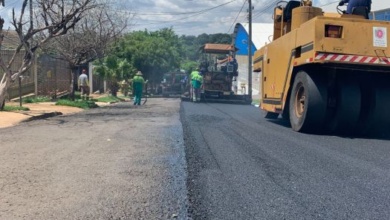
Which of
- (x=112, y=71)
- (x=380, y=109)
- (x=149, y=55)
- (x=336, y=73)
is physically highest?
(x=149, y=55)

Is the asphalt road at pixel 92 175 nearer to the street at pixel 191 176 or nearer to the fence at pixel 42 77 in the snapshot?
the street at pixel 191 176

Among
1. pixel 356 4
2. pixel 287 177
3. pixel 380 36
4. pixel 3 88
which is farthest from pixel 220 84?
pixel 287 177

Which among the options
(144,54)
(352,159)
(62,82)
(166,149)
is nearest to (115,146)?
(166,149)

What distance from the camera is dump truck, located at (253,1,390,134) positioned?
11.2 metres

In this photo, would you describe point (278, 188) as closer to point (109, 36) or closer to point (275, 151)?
point (275, 151)

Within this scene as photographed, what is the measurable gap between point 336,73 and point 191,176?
19.8 ft

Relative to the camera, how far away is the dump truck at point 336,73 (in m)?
11.2

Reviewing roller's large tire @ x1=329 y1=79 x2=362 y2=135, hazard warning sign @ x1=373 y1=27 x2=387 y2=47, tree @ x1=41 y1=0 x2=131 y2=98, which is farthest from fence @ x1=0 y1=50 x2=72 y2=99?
hazard warning sign @ x1=373 y1=27 x2=387 y2=47

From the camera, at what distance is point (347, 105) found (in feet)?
38.3

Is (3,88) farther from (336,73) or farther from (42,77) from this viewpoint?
(42,77)

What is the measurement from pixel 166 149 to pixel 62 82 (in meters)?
25.0

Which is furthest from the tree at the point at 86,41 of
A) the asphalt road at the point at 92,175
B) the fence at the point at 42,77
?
the asphalt road at the point at 92,175

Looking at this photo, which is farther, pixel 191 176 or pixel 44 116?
pixel 44 116

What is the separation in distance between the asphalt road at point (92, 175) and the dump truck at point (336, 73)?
302cm
